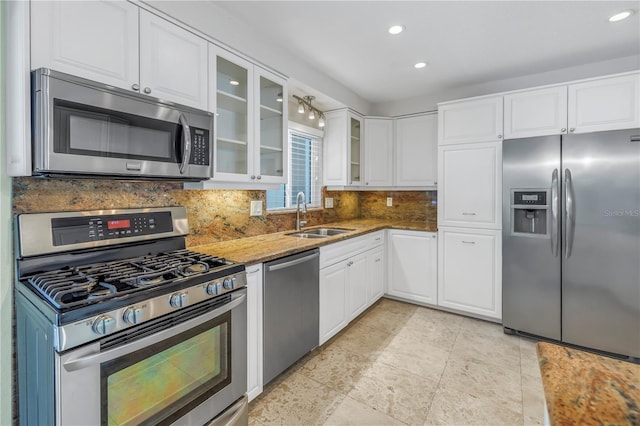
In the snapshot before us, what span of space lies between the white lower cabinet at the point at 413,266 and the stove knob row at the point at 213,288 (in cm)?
247

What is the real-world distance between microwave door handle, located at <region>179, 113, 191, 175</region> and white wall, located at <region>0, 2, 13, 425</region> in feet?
2.37

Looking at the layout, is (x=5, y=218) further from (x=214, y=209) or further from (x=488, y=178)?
(x=488, y=178)

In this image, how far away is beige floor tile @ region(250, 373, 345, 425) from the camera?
5.85 feet

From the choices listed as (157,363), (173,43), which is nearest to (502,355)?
(157,363)

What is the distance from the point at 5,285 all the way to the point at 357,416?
190cm

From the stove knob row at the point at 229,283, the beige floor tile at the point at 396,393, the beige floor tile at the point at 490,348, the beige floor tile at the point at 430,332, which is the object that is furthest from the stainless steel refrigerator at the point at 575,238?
the stove knob row at the point at 229,283

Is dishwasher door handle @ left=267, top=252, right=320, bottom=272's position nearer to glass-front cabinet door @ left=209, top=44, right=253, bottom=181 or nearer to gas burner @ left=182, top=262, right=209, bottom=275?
gas burner @ left=182, top=262, right=209, bottom=275

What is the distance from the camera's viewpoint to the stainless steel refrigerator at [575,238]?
2322 mm

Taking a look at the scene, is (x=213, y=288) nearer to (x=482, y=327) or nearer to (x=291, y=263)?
(x=291, y=263)

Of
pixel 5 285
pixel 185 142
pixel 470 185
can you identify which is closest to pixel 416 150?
pixel 470 185

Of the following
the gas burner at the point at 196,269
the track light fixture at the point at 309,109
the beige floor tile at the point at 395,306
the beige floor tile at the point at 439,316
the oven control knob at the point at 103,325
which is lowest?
the beige floor tile at the point at 439,316

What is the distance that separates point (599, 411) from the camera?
61cm

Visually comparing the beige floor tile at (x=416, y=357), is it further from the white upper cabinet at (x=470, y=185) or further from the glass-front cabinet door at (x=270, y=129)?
the glass-front cabinet door at (x=270, y=129)

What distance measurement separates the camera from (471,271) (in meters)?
3.10
